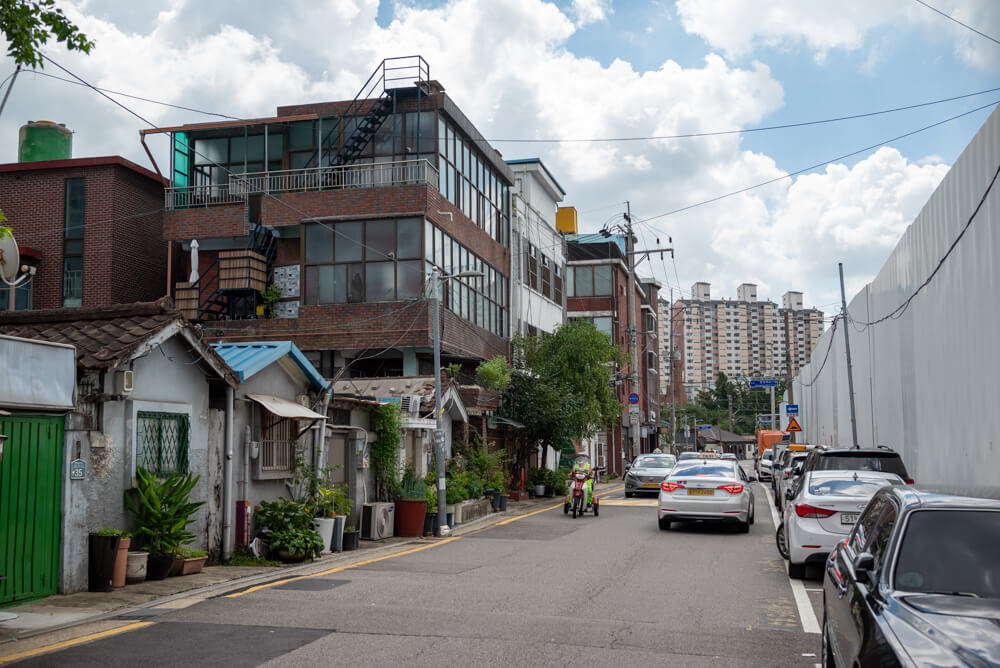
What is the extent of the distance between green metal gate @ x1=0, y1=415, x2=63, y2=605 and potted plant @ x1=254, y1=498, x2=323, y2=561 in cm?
405

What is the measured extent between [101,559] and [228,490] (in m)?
3.09

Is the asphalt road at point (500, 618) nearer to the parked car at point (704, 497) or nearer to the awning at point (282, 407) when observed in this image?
the awning at point (282, 407)

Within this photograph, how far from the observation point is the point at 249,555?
46.4 feet

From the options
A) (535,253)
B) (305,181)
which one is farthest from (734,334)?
(305,181)

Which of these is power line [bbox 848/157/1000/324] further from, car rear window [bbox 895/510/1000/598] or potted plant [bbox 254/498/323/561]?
potted plant [bbox 254/498/323/561]

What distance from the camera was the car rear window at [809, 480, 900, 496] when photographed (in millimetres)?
11953

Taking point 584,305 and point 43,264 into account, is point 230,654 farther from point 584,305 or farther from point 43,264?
point 584,305

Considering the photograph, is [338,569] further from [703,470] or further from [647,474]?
[647,474]

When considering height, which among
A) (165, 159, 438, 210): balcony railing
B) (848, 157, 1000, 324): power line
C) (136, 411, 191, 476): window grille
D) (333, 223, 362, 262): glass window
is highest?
(165, 159, 438, 210): balcony railing

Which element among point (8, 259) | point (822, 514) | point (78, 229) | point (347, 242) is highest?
point (78, 229)

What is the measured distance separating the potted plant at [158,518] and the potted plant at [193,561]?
0.61 feet

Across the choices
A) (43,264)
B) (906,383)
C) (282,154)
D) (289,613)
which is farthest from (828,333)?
(289,613)

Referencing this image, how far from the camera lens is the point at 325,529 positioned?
15477mm

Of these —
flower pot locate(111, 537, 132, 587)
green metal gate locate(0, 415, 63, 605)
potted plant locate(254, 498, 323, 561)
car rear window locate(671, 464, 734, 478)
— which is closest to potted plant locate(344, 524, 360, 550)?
potted plant locate(254, 498, 323, 561)
